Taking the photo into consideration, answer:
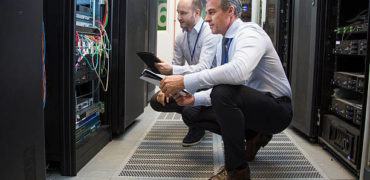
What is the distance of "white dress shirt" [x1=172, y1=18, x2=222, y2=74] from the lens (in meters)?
2.30

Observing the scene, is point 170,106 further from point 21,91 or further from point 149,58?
point 21,91

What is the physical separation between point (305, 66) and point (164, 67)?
1.05 meters

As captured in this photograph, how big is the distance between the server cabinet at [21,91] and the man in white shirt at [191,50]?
104cm

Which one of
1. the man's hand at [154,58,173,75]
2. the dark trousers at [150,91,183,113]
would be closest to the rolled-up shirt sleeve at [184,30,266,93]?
the man's hand at [154,58,173,75]

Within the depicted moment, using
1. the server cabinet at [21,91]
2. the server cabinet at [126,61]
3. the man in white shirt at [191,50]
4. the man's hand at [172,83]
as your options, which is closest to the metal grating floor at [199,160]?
the man in white shirt at [191,50]

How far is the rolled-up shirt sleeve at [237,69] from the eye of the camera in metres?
1.48

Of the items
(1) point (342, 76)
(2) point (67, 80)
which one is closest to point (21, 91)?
(2) point (67, 80)

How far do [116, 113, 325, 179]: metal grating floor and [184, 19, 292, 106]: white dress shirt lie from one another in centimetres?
37

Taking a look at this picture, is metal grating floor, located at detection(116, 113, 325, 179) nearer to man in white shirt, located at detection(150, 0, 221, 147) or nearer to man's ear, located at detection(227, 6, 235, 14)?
man in white shirt, located at detection(150, 0, 221, 147)

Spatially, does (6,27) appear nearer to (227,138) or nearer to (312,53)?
(227,138)

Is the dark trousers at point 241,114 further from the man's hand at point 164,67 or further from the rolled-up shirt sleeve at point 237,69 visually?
the man's hand at point 164,67

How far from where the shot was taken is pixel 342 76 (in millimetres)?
2119

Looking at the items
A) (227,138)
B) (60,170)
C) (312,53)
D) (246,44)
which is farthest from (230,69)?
(312,53)

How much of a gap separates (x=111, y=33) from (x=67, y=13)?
0.72 metres
